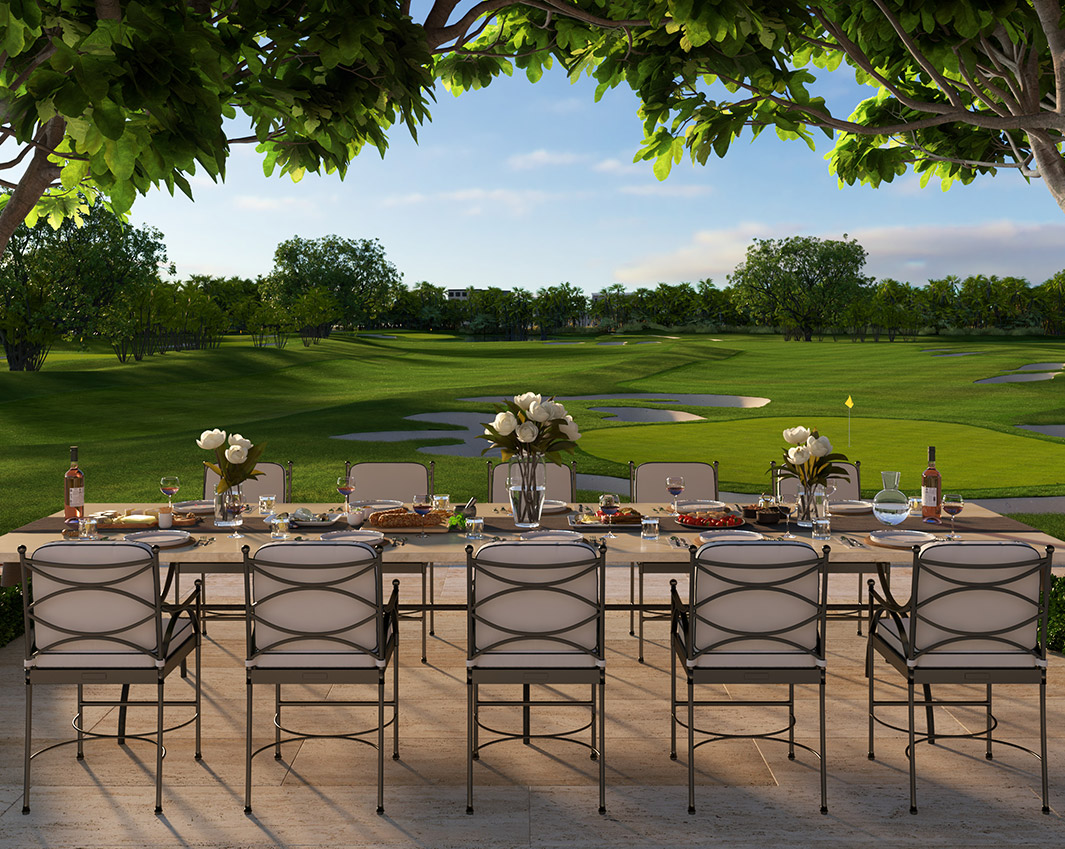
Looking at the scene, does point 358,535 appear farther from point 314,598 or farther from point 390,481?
point 390,481

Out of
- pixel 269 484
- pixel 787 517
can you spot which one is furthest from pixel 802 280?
pixel 787 517

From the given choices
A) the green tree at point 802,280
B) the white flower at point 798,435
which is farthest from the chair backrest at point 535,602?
the green tree at point 802,280

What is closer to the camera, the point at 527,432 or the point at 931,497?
the point at 527,432

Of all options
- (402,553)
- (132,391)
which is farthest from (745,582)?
(132,391)

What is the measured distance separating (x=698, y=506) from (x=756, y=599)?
152 cm

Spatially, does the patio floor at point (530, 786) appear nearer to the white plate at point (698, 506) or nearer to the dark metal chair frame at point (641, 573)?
the dark metal chair frame at point (641, 573)

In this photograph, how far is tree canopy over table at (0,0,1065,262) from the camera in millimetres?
2555

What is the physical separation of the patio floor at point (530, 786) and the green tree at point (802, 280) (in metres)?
64.1

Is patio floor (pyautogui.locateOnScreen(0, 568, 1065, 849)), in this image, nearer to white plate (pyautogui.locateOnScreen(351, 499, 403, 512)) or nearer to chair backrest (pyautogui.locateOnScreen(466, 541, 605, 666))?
chair backrest (pyautogui.locateOnScreen(466, 541, 605, 666))

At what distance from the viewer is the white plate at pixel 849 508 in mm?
4789

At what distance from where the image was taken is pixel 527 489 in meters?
4.35

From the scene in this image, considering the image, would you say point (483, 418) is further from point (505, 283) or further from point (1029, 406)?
point (505, 283)

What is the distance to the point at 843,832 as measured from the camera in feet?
10.3

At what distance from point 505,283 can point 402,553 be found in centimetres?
6811
